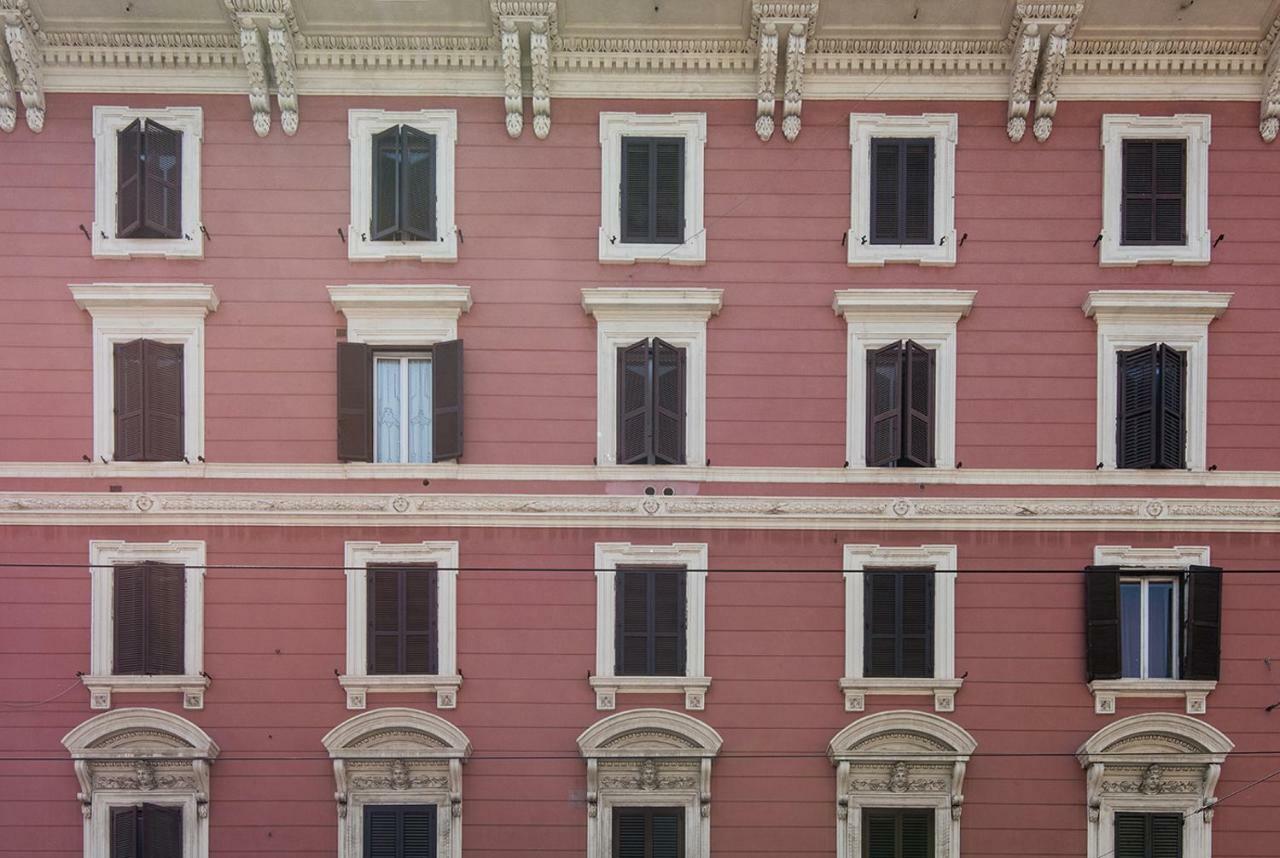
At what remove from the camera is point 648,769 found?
1398cm

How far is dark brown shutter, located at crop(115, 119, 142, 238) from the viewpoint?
1417cm

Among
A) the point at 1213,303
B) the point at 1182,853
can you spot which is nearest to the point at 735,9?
the point at 1213,303

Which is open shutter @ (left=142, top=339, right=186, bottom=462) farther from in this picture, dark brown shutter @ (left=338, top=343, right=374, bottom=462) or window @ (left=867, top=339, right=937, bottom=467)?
window @ (left=867, top=339, right=937, bottom=467)

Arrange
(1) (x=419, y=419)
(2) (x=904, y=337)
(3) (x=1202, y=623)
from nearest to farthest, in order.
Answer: (3) (x=1202, y=623) → (2) (x=904, y=337) → (1) (x=419, y=419)

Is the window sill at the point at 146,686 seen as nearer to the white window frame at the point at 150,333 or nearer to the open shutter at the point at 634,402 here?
the white window frame at the point at 150,333

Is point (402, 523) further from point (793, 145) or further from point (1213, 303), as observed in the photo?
point (1213, 303)

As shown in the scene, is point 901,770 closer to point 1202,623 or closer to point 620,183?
point 1202,623

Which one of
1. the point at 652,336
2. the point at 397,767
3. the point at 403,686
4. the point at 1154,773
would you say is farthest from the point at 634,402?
the point at 1154,773

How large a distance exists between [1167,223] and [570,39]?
8.73 m

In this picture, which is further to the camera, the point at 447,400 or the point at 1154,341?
the point at 1154,341

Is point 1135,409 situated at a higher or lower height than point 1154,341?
lower

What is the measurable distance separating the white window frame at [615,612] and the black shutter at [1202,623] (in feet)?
21.4

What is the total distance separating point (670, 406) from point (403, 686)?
5312mm

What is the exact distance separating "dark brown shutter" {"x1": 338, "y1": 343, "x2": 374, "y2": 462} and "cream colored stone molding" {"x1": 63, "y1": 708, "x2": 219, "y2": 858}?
433cm
